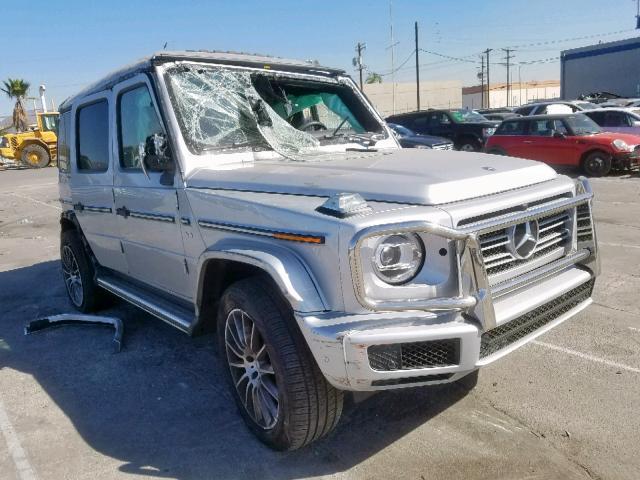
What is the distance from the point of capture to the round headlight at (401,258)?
2.48 meters

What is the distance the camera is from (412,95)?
Result: 66.2 meters

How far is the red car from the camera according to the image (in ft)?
43.3

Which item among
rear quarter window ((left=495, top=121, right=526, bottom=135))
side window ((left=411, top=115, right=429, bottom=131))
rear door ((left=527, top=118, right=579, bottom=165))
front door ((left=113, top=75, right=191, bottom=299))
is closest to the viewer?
front door ((left=113, top=75, right=191, bottom=299))

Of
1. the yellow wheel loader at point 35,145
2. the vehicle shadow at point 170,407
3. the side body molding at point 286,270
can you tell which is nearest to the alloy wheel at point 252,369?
the vehicle shadow at point 170,407

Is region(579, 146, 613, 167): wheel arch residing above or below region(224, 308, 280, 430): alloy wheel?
above

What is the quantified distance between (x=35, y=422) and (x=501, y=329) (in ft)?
9.10

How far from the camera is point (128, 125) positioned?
4.08m

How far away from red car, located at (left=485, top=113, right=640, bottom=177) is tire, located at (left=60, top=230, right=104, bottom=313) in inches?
462

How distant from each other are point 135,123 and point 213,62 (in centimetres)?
69

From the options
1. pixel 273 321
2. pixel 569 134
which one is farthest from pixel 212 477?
pixel 569 134

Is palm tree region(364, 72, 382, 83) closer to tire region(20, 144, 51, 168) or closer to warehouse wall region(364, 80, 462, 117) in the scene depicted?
warehouse wall region(364, 80, 462, 117)

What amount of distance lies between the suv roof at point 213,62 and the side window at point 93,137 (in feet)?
0.50

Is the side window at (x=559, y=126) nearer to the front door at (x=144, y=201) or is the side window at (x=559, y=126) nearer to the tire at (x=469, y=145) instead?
the tire at (x=469, y=145)

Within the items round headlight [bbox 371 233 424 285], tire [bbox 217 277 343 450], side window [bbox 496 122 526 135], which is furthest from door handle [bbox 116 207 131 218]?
side window [bbox 496 122 526 135]
